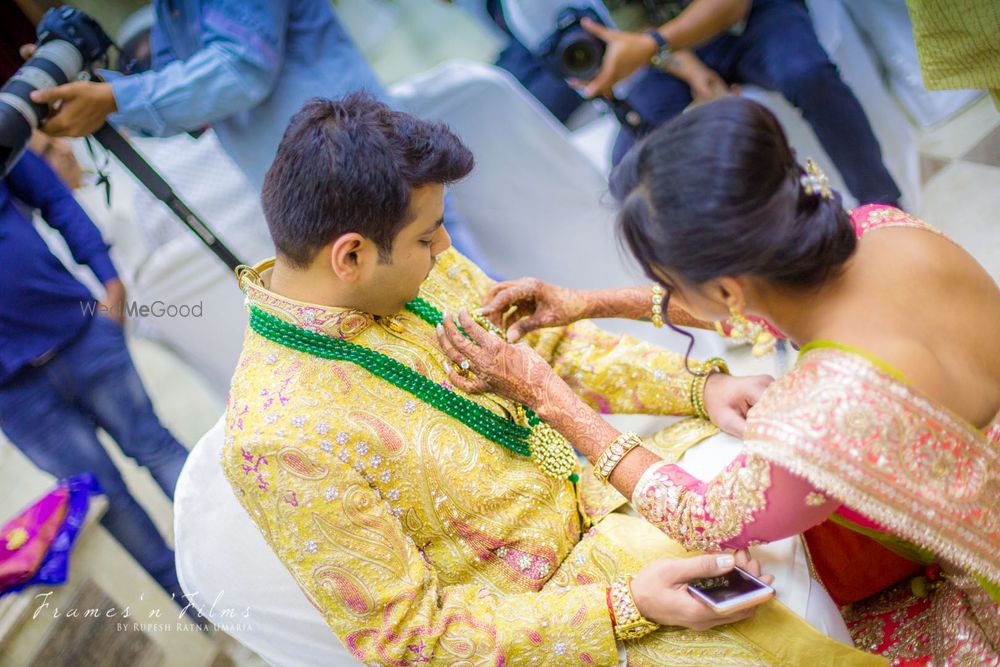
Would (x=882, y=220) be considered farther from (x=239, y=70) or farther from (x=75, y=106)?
(x=75, y=106)

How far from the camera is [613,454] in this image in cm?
123

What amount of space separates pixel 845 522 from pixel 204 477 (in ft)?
4.08

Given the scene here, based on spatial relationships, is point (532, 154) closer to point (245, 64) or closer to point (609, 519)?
point (245, 64)

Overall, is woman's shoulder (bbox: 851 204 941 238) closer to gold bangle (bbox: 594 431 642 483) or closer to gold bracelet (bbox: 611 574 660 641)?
gold bangle (bbox: 594 431 642 483)

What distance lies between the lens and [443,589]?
1309 millimetres

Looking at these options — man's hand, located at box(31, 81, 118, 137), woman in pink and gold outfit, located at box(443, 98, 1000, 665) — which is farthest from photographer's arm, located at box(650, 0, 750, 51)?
man's hand, located at box(31, 81, 118, 137)

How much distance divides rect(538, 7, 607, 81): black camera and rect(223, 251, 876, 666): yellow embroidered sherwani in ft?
4.34

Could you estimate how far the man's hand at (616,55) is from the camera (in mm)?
2410

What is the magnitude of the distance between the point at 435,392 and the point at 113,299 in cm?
136

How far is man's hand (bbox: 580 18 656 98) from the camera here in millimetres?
2410

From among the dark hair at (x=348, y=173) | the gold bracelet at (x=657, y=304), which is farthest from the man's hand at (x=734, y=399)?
the dark hair at (x=348, y=173)

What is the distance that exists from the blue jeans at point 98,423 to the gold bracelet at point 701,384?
170cm

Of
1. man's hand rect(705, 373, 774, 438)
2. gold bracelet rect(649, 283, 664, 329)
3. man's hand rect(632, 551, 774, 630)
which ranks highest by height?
gold bracelet rect(649, 283, 664, 329)

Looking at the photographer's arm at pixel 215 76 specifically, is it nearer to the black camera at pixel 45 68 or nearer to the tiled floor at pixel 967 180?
the black camera at pixel 45 68
